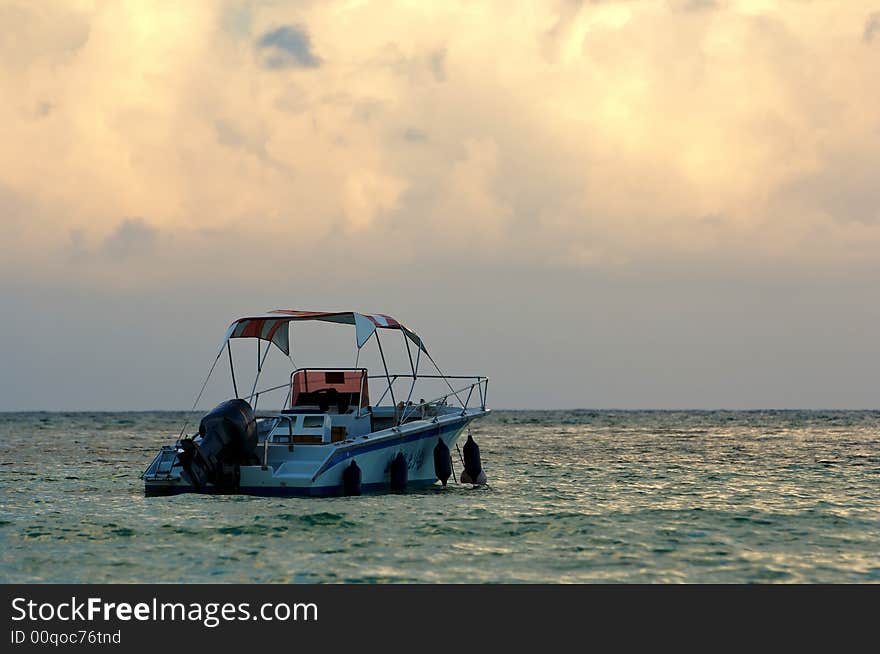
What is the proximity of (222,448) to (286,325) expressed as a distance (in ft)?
21.5

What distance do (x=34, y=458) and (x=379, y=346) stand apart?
21.8 metres

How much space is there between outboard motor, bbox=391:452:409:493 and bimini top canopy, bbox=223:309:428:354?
2756 millimetres

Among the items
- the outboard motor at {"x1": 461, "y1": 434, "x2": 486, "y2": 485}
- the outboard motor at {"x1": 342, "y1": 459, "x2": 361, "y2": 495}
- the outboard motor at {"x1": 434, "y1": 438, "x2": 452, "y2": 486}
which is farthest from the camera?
the outboard motor at {"x1": 461, "y1": 434, "x2": 486, "y2": 485}

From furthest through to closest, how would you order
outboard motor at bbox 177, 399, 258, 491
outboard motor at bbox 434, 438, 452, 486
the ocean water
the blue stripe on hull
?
1. outboard motor at bbox 434, 438, 452, 486
2. the blue stripe on hull
3. outboard motor at bbox 177, 399, 258, 491
4. the ocean water

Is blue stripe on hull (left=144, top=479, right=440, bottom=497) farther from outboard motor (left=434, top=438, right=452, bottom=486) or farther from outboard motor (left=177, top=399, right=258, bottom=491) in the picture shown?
outboard motor (left=434, top=438, right=452, bottom=486)

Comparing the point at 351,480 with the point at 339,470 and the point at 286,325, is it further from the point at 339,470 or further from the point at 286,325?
the point at 286,325

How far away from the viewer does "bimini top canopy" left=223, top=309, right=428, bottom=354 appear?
21203 millimetres

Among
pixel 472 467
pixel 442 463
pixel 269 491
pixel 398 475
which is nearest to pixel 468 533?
pixel 269 491

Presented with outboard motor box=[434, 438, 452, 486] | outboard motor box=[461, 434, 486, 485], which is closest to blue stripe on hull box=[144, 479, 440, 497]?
outboard motor box=[434, 438, 452, 486]

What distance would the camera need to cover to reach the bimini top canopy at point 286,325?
835 inches

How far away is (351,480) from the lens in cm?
1950

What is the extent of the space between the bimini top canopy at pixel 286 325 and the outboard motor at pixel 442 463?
257 centimetres
